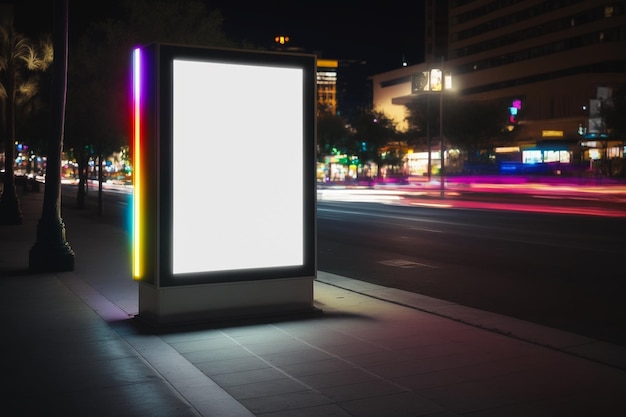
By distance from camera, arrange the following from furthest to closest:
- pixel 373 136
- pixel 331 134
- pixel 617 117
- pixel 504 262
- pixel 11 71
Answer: pixel 331 134 → pixel 373 136 → pixel 617 117 → pixel 11 71 → pixel 504 262

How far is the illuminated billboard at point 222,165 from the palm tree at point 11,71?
1660cm

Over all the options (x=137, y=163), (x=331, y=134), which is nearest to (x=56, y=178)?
(x=137, y=163)

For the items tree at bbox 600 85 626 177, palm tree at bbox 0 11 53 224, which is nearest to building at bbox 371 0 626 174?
tree at bbox 600 85 626 177

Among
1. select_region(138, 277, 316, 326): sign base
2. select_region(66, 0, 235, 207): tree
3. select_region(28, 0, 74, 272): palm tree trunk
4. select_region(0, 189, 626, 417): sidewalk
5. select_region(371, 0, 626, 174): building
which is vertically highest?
select_region(371, 0, 626, 174): building

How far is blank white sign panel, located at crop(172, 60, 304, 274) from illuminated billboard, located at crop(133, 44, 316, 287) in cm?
1

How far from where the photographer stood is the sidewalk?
17.5 ft

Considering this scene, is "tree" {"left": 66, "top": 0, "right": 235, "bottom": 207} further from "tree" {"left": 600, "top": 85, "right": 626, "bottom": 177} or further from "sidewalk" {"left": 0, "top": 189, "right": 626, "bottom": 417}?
"tree" {"left": 600, "top": 85, "right": 626, "bottom": 177}

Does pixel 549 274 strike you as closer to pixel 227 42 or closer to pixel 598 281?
pixel 598 281

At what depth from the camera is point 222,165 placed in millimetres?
8008

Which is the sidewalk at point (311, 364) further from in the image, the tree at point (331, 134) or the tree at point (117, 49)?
the tree at point (331, 134)

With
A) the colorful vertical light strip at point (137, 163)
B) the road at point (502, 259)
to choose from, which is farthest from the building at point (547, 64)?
the colorful vertical light strip at point (137, 163)

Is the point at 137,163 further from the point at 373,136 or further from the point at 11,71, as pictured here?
the point at 373,136

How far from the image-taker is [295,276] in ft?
27.5

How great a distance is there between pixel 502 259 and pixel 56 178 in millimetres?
8327
